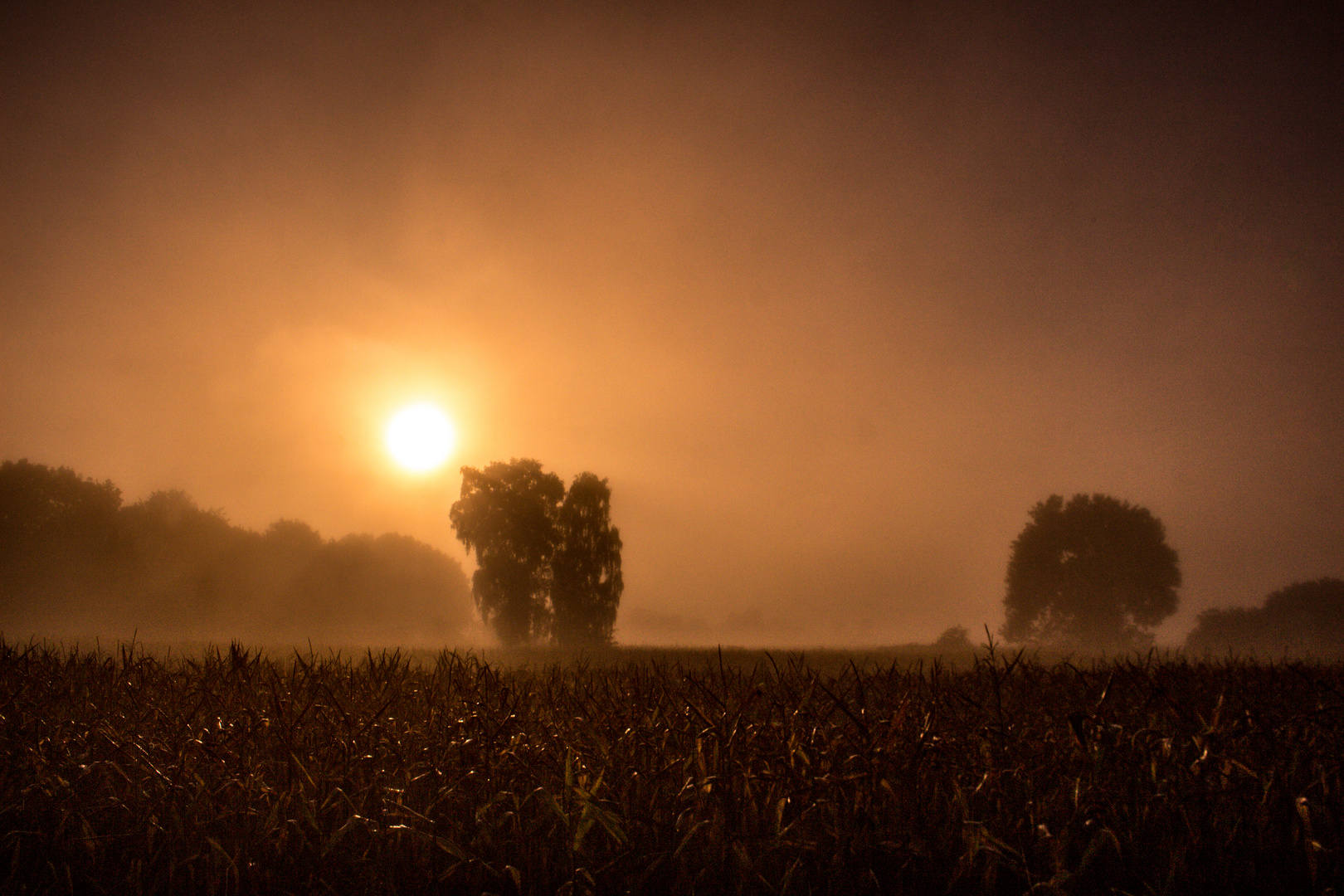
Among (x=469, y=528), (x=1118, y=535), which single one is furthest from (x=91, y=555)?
(x=1118, y=535)

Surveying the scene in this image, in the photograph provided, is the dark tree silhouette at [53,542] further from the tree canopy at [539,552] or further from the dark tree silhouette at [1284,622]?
the dark tree silhouette at [1284,622]

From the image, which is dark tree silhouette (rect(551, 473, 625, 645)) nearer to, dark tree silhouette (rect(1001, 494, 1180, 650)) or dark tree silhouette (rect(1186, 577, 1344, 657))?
dark tree silhouette (rect(1001, 494, 1180, 650))

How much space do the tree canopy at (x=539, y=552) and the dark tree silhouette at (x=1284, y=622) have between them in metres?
42.8

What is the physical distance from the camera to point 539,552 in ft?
112

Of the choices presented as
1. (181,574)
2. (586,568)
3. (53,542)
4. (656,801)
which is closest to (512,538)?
(586,568)

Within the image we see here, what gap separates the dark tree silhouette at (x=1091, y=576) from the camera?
142 ft

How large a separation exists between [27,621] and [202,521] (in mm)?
12069

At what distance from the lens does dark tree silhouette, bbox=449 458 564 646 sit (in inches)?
1292

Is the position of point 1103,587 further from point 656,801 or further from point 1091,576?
point 656,801

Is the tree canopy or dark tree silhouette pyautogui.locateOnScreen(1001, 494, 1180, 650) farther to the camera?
dark tree silhouette pyautogui.locateOnScreen(1001, 494, 1180, 650)

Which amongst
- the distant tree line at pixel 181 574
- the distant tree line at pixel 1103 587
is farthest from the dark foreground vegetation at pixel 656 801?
the distant tree line at pixel 1103 587

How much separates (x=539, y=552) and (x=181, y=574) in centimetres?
2901

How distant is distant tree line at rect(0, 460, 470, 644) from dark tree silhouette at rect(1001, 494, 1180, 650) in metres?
47.3

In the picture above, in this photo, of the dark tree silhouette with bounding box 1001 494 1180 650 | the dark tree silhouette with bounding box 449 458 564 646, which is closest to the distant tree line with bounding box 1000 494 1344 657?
the dark tree silhouette with bounding box 1001 494 1180 650
